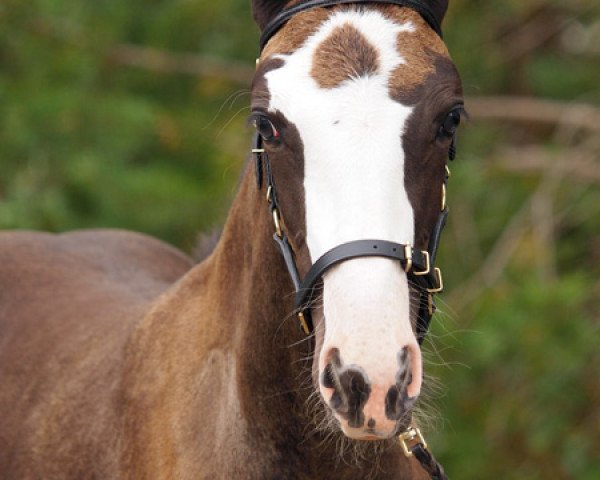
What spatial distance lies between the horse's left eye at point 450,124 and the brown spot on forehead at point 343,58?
0.77 ft

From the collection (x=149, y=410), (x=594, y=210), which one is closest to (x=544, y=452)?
(x=594, y=210)

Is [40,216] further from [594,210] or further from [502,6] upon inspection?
[502,6]

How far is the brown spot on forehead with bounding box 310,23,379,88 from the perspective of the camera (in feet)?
11.1

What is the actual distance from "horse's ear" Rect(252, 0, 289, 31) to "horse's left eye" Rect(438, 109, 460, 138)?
0.64 metres

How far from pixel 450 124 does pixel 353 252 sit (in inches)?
21.1

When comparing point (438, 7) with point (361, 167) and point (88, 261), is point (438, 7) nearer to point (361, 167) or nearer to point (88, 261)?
point (361, 167)

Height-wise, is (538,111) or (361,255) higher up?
(361,255)

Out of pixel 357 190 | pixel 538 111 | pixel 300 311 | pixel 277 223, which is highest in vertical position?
pixel 357 190

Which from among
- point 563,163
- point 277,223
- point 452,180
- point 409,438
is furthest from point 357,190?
point 563,163

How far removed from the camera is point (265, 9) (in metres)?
3.80

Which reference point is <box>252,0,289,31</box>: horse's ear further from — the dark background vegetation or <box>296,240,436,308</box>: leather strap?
the dark background vegetation

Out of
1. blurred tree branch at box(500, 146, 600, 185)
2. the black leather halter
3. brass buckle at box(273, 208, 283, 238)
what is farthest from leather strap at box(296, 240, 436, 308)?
blurred tree branch at box(500, 146, 600, 185)

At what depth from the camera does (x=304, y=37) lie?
351 cm

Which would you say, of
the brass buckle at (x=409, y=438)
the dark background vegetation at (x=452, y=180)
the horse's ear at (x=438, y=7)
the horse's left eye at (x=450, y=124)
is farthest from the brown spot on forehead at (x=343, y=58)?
the dark background vegetation at (x=452, y=180)
